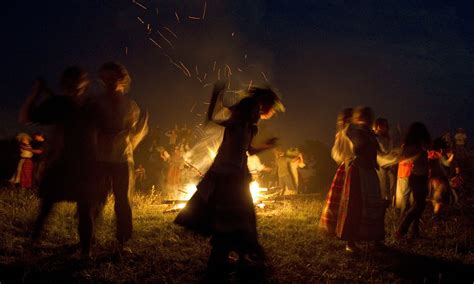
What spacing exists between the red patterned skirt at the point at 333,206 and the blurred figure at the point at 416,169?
102cm

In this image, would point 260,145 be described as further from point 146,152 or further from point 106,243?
point 146,152

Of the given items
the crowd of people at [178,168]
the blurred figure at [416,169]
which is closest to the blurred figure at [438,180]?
the blurred figure at [416,169]

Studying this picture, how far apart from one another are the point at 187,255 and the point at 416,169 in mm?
3987

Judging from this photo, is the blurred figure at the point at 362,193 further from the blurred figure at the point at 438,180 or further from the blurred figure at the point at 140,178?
the blurred figure at the point at 140,178

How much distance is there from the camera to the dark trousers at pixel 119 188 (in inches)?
186

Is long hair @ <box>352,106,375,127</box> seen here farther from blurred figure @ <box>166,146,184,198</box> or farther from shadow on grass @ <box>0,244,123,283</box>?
blurred figure @ <box>166,146,184,198</box>

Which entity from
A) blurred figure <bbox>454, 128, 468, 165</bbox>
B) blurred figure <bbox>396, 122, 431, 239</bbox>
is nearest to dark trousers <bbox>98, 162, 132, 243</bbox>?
blurred figure <bbox>396, 122, 431, 239</bbox>

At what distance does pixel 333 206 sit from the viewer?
20.5 feet

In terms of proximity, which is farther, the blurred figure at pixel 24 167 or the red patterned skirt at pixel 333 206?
the blurred figure at pixel 24 167

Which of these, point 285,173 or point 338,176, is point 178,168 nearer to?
point 285,173

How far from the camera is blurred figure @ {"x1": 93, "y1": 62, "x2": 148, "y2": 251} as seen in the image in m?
4.66

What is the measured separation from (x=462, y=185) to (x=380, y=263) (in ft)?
30.1

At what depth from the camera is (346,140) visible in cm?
604

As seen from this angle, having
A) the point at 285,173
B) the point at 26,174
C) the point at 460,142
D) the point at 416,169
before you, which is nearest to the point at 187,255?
the point at 416,169
